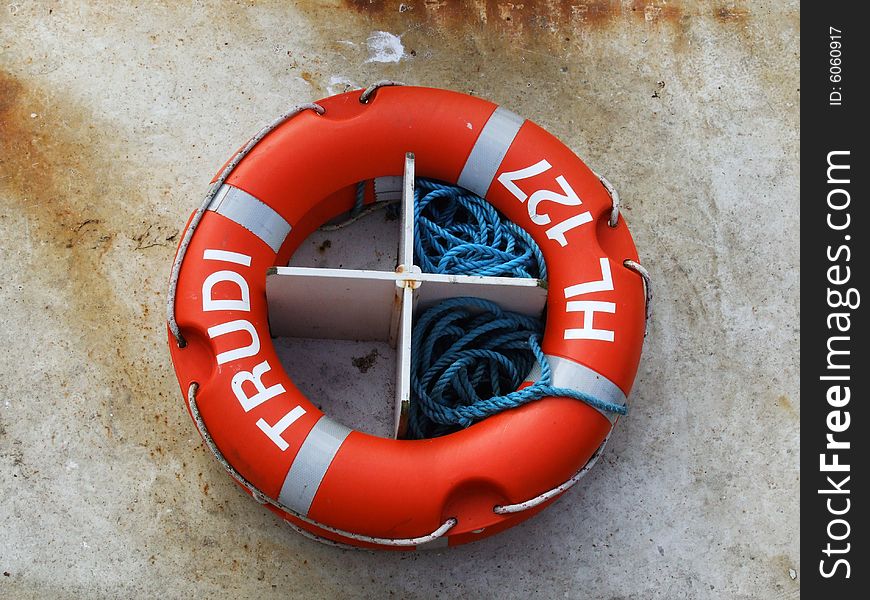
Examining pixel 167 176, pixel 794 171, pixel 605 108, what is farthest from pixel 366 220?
pixel 794 171

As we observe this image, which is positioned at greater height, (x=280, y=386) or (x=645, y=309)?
(x=645, y=309)

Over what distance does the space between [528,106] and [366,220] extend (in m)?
0.52

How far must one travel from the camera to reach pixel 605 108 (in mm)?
2531

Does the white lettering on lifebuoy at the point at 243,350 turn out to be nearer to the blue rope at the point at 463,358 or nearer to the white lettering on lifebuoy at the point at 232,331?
the white lettering on lifebuoy at the point at 232,331

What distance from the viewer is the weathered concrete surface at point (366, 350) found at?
2230 millimetres

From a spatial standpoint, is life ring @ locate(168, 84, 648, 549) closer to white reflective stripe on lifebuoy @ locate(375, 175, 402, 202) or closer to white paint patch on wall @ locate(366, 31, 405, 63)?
white reflective stripe on lifebuoy @ locate(375, 175, 402, 202)

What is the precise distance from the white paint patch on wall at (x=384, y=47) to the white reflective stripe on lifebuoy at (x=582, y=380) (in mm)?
935

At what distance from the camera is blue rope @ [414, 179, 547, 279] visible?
2156mm

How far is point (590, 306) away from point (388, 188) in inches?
21.3

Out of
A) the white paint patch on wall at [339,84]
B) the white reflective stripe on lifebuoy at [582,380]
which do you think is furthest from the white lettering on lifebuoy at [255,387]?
the white paint patch on wall at [339,84]

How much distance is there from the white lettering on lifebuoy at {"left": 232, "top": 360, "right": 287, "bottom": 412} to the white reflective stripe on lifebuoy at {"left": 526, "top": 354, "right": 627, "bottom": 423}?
579 mm

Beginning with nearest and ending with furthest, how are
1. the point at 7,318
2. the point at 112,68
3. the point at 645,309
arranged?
the point at 645,309 < the point at 7,318 < the point at 112,68

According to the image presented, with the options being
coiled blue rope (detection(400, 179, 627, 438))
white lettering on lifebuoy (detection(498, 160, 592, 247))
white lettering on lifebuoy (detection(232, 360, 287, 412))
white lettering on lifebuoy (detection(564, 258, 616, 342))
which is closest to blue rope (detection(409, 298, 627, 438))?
coiled blue rope (detection(400, 179, 627, 438))
